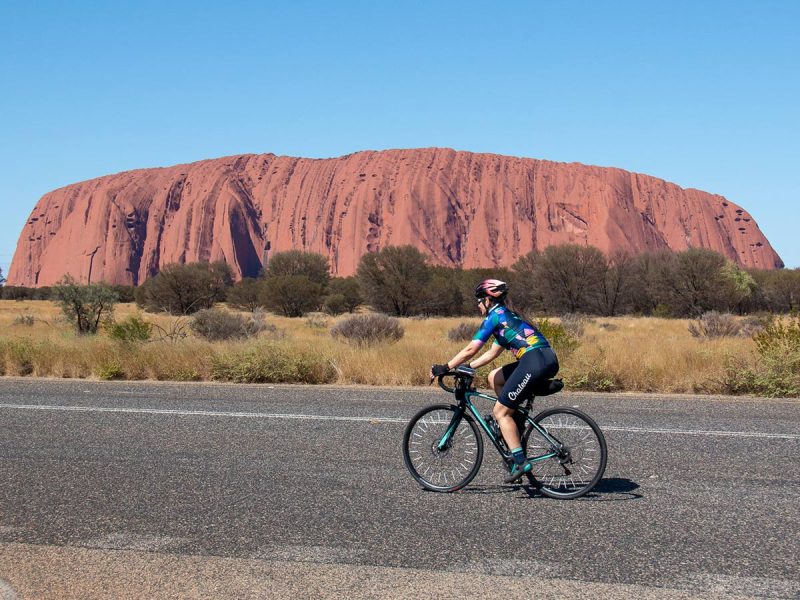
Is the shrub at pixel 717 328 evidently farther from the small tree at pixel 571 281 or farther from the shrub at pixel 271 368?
the small tree at pixel 571 281

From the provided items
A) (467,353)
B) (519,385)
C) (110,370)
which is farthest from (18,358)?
(519,385)

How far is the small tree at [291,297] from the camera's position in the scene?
5766 cm

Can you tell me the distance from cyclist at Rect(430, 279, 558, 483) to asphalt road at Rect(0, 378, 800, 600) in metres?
0.51

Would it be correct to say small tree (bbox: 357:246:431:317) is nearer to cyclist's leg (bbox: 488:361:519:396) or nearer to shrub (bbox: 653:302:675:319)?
shrub (bbox: 653:302:675:319)

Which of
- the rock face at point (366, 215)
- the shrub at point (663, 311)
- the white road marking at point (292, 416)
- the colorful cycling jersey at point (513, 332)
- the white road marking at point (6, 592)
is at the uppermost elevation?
the rock face at point (366, 215)

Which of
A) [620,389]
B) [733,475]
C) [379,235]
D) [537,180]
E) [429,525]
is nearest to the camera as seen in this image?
[429,525]

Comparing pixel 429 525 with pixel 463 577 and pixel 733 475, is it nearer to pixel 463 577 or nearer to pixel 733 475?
pixel 463 577

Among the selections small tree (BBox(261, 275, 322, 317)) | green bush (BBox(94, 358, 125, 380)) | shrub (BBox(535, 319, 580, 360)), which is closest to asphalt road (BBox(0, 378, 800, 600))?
shrub (BBox(535, 319, 580, 360))

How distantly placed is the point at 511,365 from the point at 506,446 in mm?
617

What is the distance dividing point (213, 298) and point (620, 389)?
52518 mm

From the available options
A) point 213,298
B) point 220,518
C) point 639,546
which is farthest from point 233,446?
point 213,298

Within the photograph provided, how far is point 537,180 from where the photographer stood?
145000mm

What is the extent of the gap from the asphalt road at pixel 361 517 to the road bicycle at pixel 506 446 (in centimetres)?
15

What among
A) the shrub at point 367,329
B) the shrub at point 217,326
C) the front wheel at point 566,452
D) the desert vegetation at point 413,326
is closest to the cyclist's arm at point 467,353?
the front wheel at point 566,452
